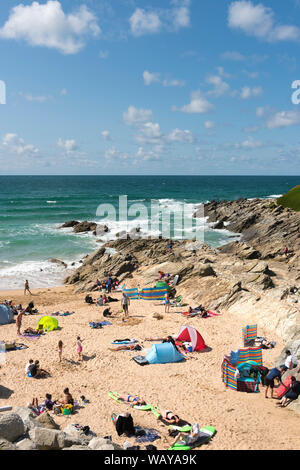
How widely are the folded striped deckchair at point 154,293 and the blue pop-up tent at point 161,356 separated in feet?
28.0

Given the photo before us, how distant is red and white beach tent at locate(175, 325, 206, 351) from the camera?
16.3 metres

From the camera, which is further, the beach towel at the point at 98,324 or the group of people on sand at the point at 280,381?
the beach towel at the point at 98,324

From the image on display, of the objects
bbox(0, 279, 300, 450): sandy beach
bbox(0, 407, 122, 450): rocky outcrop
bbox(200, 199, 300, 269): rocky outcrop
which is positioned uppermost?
bbox(200, 199, 300, 269): rocky outcrop

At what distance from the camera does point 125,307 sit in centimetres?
2073

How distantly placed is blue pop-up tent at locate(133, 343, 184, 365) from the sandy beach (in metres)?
0.28

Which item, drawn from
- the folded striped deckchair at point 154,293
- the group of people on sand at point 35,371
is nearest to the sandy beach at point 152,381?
the group of people on sand at point 35,371

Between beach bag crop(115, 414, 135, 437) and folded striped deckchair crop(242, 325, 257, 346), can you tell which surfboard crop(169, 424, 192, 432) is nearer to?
beach bag crop(115, 414, 135, 437)

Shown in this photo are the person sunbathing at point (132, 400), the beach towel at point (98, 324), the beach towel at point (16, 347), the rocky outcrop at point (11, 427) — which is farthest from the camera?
the beach towel at point (98, 324)

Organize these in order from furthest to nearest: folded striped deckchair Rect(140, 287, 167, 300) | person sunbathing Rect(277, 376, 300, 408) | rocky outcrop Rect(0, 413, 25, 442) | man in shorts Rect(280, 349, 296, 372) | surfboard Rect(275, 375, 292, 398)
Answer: folded striped deckchair Rect(140, 287, 167, 300)
man in shorts Rect(280, 349, 296, 372)
surfboard Rect(275, 375, 292, 398)
person sunbathing Rect(277, 376, 300, 408)
rocky outcrop Rect(0, 413, 25, 442)

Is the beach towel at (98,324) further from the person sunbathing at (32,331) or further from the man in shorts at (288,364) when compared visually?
the man in shorts at (288,364)

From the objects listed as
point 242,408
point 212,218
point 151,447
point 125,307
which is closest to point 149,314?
point 125,307

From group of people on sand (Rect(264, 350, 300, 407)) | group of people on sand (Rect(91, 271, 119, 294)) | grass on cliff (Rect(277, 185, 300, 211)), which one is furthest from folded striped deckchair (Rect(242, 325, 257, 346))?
grass on cliff (Rect(277, 185, 300, 211))

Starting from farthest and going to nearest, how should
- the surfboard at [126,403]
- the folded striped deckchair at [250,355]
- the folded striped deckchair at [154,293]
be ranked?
the folded striped deckchair at [154,293] < the folded striped deckchair at [250,355] < the surfboard at [126,403]

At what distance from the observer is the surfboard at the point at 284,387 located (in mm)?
12180
